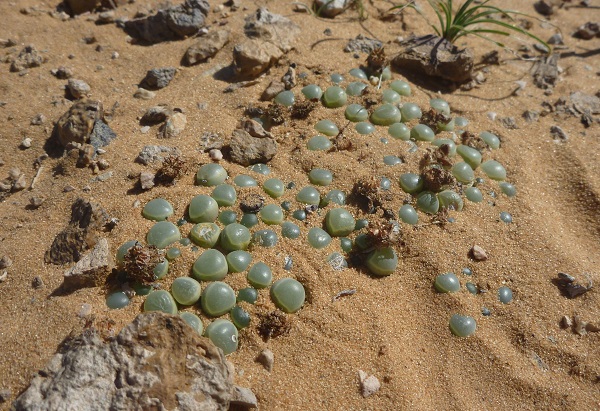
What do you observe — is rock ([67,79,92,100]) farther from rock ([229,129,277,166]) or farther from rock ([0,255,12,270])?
rock ([0,255,12,270])

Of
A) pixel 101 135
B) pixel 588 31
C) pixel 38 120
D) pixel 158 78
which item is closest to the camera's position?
pixel 101 135

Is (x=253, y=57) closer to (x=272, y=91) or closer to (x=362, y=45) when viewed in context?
(x=272, y=91)

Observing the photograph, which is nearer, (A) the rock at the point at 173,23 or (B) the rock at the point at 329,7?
(A) the rock at the point at 173,23

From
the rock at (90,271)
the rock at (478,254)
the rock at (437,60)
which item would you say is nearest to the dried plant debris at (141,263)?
the rock at (90,271)

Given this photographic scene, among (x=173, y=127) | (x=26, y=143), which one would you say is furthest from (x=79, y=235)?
A: (x=26, y=143)

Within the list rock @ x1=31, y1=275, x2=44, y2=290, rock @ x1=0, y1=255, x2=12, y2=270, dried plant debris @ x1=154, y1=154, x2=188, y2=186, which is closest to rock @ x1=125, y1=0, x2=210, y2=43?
dried plant debris @ x1=154, y1=154, x2=188, y2=186

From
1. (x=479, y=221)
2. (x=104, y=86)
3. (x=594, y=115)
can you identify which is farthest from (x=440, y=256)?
(x=104, y=86)

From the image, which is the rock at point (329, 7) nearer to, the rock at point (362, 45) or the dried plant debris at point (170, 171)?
the rock at point (362, 45)
